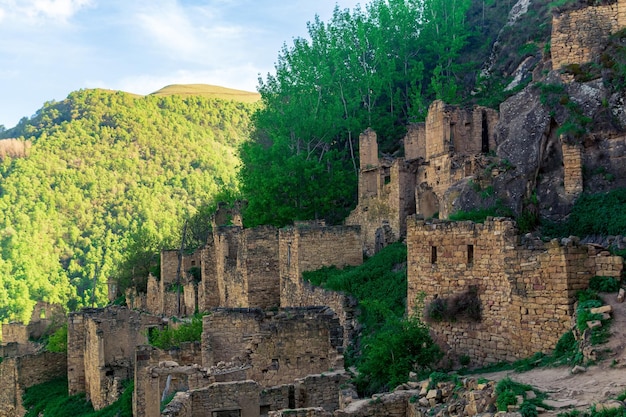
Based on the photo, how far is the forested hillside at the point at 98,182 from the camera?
299ft

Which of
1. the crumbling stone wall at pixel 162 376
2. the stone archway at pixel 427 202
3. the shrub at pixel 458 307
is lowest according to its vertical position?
the crumbling stone wall at pixel 162 376

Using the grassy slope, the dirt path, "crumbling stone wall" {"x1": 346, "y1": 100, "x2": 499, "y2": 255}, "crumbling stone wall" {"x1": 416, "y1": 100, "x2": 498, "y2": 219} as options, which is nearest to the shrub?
the dirt path

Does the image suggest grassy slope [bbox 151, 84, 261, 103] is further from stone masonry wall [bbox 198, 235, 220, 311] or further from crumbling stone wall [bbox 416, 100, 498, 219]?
crumbling stone wall [bbox 416, 100, 498, 219]

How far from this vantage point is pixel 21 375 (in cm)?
2850

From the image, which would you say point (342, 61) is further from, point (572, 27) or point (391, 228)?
→ point (572, 27)

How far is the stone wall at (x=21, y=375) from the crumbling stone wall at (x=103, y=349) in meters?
2.81

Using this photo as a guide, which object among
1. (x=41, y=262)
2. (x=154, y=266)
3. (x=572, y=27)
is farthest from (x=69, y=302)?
(x=572, y=27)

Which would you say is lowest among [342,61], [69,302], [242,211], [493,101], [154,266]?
[69,302]

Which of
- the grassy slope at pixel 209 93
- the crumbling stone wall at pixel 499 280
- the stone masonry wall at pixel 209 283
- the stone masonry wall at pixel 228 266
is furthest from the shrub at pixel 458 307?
the grassy slope at pixel 209 93

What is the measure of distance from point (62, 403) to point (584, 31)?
70.5 ft

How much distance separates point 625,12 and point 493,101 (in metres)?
8.94

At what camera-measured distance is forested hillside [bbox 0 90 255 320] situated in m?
91.0

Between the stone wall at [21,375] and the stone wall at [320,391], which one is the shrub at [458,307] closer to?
the stone wall at [320,391]

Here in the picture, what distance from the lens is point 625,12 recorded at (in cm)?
2253
